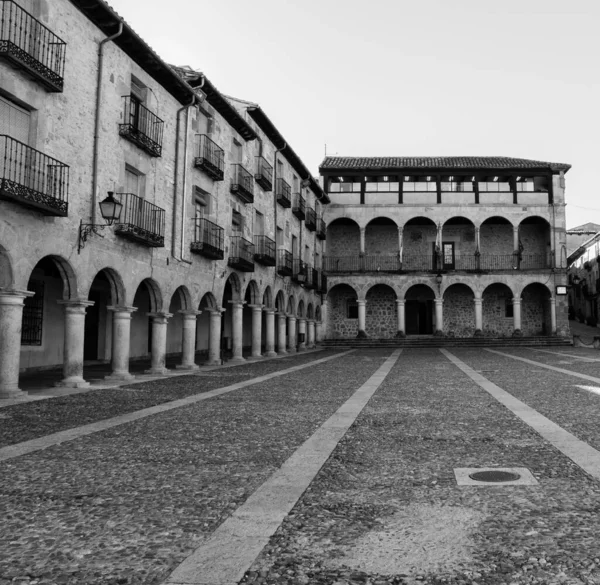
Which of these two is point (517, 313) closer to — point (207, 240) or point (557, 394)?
point (207, 240)

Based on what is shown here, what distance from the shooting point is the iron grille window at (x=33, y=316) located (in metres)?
15.2

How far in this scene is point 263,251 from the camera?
898 inches

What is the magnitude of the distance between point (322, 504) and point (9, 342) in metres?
8.04

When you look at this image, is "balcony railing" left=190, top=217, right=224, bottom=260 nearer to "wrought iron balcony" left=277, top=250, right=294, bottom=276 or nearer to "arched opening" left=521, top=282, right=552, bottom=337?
"wrought iron balcony" left=277, top=250, right=294, bottom=276

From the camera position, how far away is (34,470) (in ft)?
15.6

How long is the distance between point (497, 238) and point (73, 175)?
99.8ft

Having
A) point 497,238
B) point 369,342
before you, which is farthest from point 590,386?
point 497,238

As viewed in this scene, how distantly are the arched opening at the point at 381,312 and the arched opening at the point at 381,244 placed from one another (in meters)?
1.53

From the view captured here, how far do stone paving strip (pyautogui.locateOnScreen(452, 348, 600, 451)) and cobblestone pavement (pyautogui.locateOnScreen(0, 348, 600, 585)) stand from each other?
0.09 meters

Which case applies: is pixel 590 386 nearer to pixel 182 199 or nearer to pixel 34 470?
pixel 34 470

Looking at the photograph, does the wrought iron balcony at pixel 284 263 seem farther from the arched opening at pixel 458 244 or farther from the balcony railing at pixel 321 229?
the arched opening at pixel 458 244

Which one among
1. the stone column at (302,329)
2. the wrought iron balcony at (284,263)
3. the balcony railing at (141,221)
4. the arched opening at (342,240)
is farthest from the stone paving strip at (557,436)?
the arched opening at (342,240)

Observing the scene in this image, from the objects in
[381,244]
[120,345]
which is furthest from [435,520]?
[381,244]

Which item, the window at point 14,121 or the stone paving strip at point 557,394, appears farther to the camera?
the window at point 14,121
